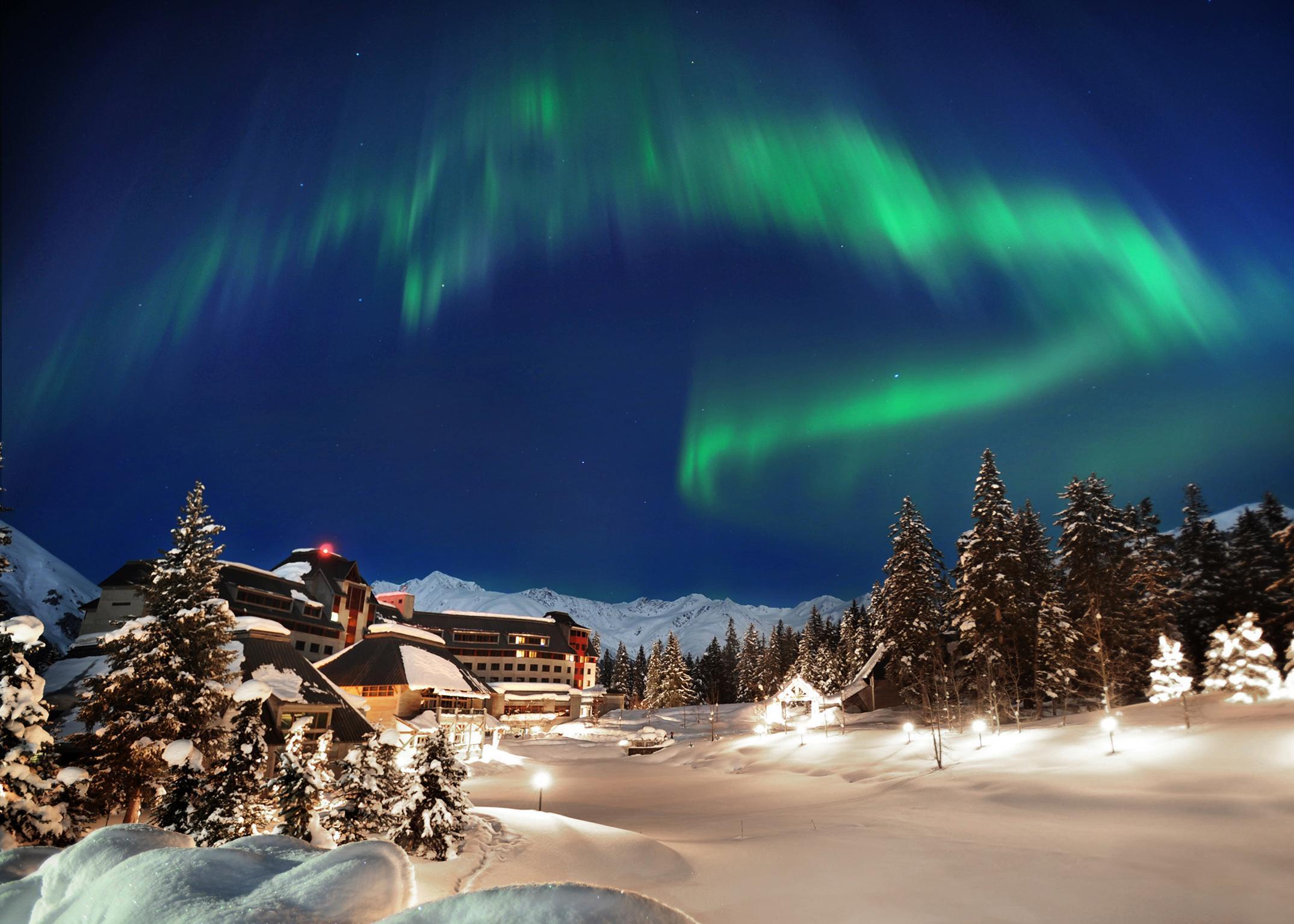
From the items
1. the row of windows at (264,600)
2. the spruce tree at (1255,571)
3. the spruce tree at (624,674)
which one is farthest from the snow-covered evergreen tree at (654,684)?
the spruce tree at (1255,571)

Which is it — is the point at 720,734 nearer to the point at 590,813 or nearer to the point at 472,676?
the point at 472,676

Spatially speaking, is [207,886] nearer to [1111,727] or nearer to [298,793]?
[298,793]

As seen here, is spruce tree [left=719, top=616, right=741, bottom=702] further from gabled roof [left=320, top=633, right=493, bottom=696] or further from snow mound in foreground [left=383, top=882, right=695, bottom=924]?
snow mound in foreground [left=383, top=882, right=695, bottom=924]

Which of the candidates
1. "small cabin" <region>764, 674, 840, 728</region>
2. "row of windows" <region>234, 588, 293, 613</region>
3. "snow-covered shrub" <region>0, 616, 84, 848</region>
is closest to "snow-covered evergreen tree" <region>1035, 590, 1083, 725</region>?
"small cabin" <region>764, 674, 840, 728</region>

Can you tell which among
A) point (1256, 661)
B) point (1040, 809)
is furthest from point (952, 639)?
point (1040, 809)

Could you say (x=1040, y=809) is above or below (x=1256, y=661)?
below

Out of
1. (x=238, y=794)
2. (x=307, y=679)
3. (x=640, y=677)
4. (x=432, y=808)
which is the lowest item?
(x=640, y=677)

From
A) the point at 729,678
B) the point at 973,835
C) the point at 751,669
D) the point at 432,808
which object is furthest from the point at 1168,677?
the point at 729,678

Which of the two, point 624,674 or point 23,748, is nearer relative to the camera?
point 23,748

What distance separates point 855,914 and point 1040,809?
13.1 meters

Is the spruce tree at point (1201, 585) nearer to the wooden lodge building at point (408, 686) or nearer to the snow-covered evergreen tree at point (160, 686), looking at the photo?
the wooden lodge building at point (408, 686)

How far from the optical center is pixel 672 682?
97750mm

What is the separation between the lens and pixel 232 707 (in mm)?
22703

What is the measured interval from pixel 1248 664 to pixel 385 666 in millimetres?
56889
